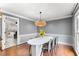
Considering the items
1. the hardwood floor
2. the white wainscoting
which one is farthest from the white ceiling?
the hardwood floor

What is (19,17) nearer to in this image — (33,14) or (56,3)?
(33,14)

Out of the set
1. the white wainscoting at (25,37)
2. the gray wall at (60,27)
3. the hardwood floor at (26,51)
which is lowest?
the hardwood floor at (26,51)

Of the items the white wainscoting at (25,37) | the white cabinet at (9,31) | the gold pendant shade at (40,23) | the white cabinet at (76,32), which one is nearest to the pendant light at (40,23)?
the gold pendant shade at (40,23)

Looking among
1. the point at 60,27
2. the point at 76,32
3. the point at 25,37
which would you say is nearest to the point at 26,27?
the point at 25,37

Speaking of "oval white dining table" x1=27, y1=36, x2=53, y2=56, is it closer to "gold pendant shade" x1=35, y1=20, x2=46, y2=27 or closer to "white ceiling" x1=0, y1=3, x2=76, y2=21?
"gold pendant shade" x1=35, y1=20, x2=46, y2=27

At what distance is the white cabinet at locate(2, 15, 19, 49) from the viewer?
118cm

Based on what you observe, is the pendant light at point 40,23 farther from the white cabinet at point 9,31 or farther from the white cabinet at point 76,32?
the white cabinet at point 76,32

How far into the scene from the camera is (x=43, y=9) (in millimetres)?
1213

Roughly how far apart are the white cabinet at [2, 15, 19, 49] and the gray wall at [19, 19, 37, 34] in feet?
0.19

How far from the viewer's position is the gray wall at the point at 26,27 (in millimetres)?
1278

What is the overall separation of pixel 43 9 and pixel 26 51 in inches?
25.8

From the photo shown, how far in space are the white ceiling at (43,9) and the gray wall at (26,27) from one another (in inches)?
3.7

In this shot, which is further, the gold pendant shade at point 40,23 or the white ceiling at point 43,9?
the gold pendant shade at point 40,23

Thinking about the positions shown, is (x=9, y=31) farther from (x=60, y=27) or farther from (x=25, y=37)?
(x=60, y=27)
